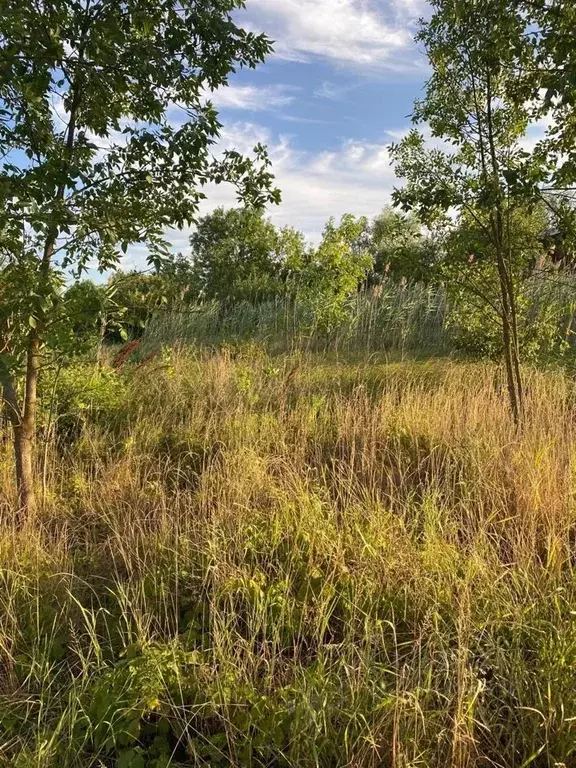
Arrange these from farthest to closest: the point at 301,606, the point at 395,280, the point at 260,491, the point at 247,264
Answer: the point at 247,264 → the point at 395,280 → the point at 260,491 → the point at 301,606

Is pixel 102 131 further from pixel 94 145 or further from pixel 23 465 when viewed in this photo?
pixel 23 465

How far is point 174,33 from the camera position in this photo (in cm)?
299

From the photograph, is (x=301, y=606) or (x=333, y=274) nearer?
(x=301, y=606)

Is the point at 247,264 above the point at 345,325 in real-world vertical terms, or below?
above

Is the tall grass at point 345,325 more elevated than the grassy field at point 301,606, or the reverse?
the tall grass at point 345,325

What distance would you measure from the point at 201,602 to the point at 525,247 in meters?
3.93

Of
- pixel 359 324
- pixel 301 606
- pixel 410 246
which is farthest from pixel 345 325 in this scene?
pixel 301 606

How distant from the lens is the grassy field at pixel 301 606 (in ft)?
5.80

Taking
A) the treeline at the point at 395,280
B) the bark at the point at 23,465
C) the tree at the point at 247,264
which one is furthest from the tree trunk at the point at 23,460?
the tree at the point at 247,264

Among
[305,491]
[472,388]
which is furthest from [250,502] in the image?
[472,388]

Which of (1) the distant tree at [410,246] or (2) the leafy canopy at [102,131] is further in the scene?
(1) the distant tree at [410,246]

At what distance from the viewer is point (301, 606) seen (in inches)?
96.3

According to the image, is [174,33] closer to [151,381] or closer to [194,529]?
[194,529]

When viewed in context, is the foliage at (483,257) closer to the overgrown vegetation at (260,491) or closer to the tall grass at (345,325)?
the overgrown vegetation at (260,491)
